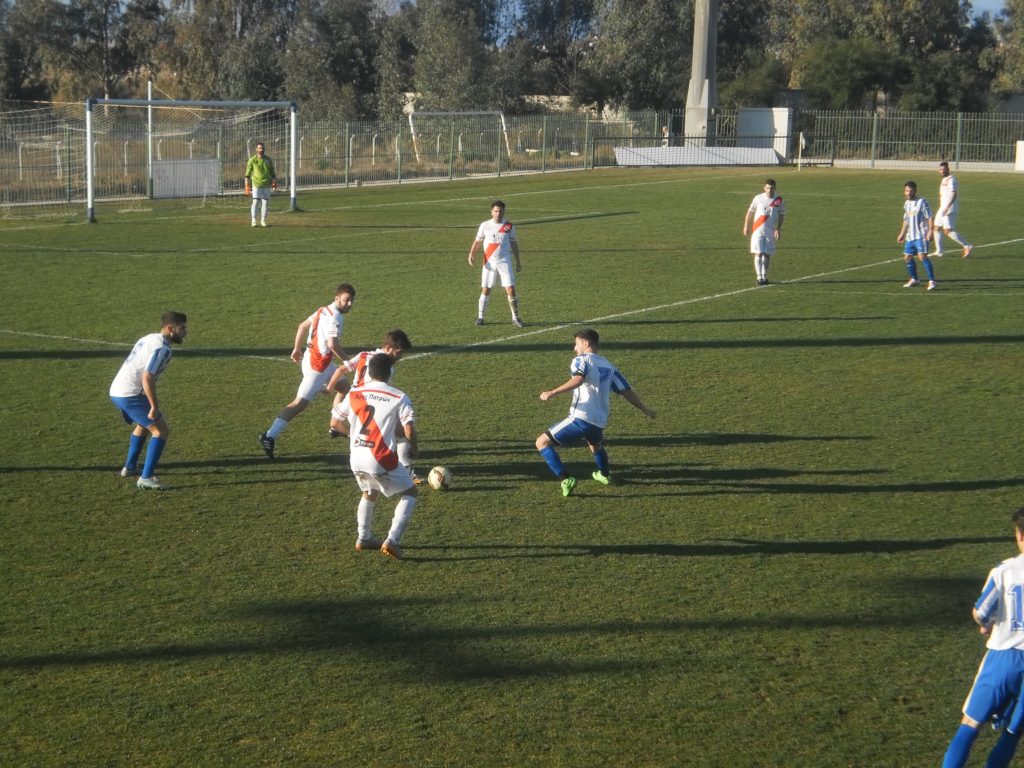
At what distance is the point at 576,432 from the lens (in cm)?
1088

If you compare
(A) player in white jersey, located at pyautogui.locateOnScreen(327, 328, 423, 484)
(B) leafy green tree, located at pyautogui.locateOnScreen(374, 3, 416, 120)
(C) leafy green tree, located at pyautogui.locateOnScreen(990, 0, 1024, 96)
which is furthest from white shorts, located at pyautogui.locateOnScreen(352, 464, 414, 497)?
(C) leafy green tree, located at pyautogui.locateOnScreen(990, 0, 1024, 96)

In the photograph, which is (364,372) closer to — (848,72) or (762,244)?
(762,244)

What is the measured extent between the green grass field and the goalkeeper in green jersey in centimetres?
1052

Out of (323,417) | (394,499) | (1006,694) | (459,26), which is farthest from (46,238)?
(459,26)

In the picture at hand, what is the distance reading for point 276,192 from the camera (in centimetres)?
4150

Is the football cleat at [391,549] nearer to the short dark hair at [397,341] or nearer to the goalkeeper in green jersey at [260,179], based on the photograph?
the short dark hair at [397,341]

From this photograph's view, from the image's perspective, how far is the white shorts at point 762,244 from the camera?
22.6 m

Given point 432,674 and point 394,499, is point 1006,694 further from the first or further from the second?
point 394,499

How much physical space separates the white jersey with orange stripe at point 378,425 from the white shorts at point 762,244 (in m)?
15.0

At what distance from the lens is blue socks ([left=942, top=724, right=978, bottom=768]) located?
5.85 metres

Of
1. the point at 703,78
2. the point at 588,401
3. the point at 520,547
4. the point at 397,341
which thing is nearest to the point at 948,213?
the point at 588,401

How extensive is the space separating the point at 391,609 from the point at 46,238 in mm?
23872

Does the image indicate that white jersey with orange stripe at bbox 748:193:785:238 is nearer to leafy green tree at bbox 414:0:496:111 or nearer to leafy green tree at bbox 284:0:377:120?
leafy green tree at bbox 414:0:496:111

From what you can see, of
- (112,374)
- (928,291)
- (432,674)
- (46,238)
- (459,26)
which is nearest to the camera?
(432,674)
